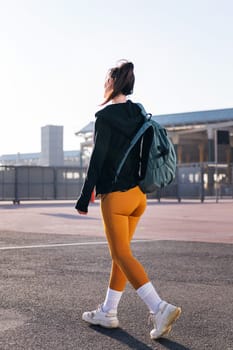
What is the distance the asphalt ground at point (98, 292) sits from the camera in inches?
142

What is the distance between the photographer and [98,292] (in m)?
5.18

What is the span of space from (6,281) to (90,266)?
138 centimetres

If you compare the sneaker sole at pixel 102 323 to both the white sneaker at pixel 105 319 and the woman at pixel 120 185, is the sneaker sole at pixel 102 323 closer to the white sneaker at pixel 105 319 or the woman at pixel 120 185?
the white sneaker at pixel 105 319

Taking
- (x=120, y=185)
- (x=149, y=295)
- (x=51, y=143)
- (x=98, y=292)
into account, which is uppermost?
(x=51, y=143)

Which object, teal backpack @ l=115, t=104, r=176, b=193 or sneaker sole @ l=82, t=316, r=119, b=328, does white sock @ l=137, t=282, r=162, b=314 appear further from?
teal backpack @ l=115, t=104, r=176, b=193

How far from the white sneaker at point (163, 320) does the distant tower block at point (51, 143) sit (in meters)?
88.7

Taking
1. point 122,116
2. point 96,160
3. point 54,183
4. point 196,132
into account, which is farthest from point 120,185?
point 196,132

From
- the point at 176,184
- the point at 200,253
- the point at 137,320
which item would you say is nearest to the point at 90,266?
the point at 200,253

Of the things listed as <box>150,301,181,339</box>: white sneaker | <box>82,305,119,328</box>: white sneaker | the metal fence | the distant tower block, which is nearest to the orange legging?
<box>150,301,181,339</box>: white sneaker

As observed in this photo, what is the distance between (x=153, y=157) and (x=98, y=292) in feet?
6.52

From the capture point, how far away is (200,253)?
8.16 m

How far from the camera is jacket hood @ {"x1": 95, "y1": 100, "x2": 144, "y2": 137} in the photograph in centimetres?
373

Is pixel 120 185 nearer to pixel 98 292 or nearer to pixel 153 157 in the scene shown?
pixel 153 157

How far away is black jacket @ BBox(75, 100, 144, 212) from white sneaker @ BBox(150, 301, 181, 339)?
855mm
